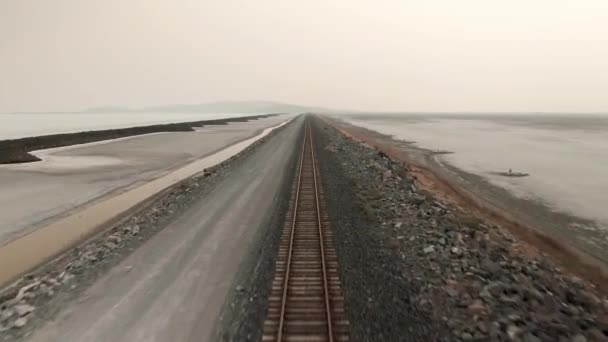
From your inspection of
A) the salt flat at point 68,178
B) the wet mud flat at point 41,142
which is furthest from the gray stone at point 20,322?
the wet mud flat at point 41,142

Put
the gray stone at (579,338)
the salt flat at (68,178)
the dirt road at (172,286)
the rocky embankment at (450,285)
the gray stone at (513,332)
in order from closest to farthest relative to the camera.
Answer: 1. the gray stone at (579,338)
2. the gray stone at (513,332)
3. the rocky embankment at (450,285)
4. the dirt road at (172,286)
5. the salt flat at (68,178)

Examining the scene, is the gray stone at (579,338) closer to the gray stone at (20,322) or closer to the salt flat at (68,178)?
the gray stone at (20,322)

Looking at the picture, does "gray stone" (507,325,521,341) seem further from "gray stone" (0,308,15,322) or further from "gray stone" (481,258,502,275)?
"gray stone" (0,308,15,322)

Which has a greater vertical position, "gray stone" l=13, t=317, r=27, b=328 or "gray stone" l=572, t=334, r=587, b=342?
"gray stone" l=572, t=334, r=587, b=342

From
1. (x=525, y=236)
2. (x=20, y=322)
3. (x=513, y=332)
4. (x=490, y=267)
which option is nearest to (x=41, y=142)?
(x=20, y=322)

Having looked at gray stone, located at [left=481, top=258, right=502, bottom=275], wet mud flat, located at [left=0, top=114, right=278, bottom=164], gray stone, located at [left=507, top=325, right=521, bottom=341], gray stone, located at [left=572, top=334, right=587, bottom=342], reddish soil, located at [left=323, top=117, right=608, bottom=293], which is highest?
wet mud flat, located at [left=0, top=114, right=278, bottom=164]

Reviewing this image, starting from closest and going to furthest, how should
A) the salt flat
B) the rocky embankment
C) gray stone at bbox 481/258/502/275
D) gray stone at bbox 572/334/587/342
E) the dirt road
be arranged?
gray stone at bbox 572/334/587/342 → the rocky embankment → the dirt road → gray stone at bbox 481/258/502/275 → the salt flat


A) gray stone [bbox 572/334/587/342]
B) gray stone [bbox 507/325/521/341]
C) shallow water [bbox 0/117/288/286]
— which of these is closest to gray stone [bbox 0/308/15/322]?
shallow water [bbox 0/117/288/286]
